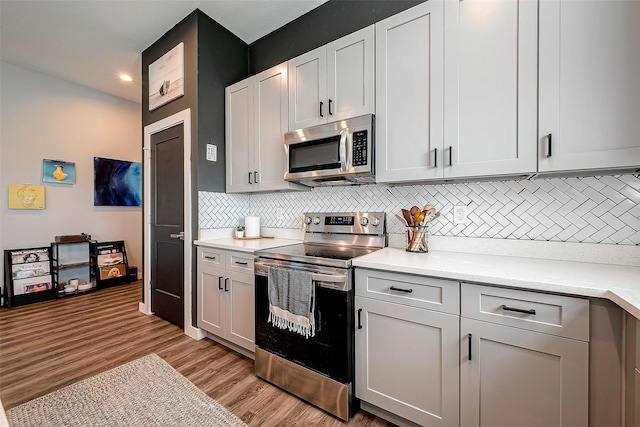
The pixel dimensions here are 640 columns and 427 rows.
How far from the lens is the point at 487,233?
5.51ft

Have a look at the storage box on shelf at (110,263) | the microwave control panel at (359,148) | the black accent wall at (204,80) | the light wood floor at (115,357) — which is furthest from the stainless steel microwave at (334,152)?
the storage box on shelf at (110,263)

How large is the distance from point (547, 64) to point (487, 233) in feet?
3.09

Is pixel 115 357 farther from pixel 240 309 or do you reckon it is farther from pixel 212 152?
pixel 212 152

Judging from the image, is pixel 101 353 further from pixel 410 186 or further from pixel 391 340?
pixel 410 186

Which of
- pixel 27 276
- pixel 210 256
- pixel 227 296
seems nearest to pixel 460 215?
pixel 227 296

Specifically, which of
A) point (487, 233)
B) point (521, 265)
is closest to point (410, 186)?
point (487, 233)

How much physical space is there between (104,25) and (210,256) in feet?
8.65

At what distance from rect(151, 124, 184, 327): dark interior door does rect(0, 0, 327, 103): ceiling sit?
1.07 meters

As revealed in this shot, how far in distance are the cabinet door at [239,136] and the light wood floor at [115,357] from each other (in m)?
1.51

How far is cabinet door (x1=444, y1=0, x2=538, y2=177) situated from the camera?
132 cm

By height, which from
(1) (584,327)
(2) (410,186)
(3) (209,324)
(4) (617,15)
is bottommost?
(3) (209,324)

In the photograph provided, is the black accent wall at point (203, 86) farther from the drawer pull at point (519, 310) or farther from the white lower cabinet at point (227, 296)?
the drawer pull at point (519, 310)

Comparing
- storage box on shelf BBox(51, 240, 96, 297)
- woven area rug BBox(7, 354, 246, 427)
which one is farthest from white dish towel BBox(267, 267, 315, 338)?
storage box on shelf BBox(51, 240, 96, 297)

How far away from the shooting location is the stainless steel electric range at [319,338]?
58.7 inches
